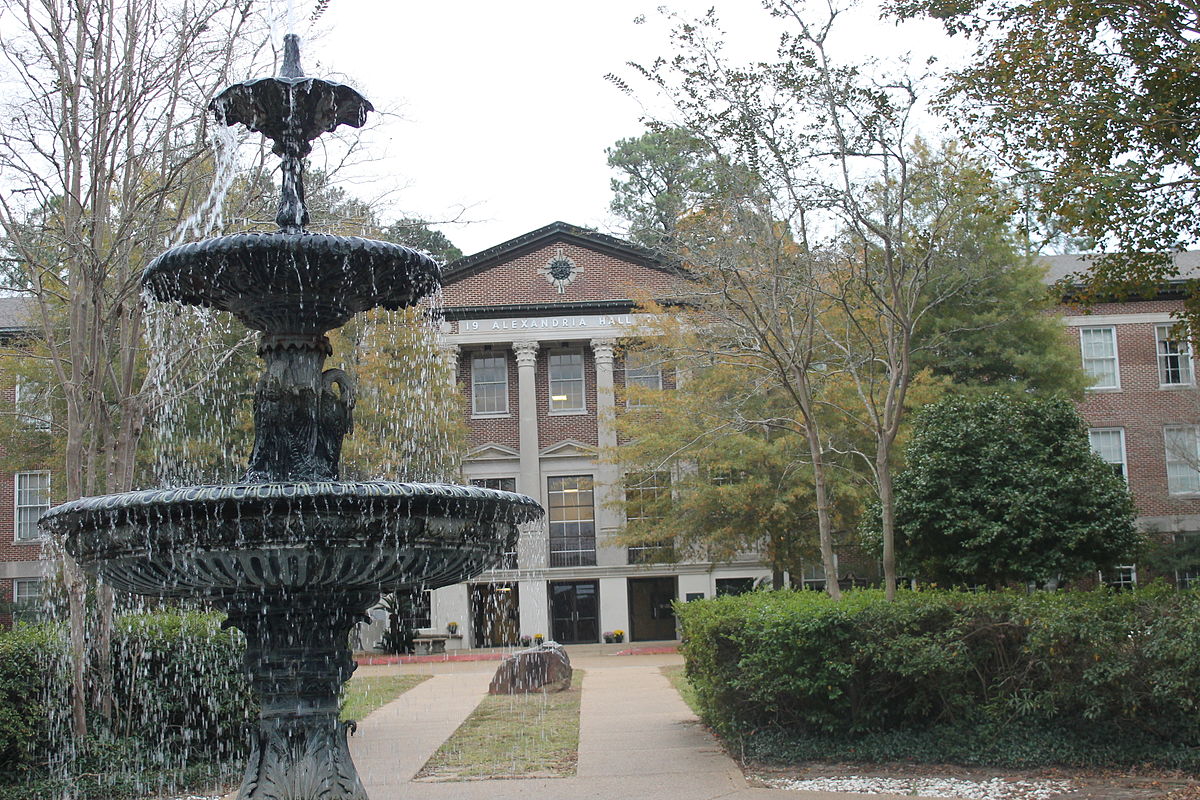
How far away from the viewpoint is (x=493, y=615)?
36.6m

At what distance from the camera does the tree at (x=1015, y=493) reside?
21391 millimetres

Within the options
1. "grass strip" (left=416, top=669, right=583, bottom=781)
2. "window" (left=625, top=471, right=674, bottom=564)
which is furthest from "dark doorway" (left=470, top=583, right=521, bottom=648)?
"grass strip" (left=416, top=669, right=583, bottom=781)

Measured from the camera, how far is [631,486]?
30.0 m

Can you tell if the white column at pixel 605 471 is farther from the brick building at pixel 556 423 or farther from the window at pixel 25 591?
the window at pixel 25 591

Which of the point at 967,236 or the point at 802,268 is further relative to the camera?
the point at 967,236

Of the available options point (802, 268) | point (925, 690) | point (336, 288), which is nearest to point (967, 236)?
point (802, 268)

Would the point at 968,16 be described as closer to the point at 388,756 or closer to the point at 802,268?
the point at 802,268

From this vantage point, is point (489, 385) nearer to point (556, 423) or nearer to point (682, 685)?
point (556, 423)

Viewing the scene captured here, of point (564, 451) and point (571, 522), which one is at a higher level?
point (564, 451)

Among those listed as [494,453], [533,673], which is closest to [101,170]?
[533,673]

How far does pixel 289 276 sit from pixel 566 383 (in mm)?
30569

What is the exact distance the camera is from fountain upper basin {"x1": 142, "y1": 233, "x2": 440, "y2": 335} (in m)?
7.30

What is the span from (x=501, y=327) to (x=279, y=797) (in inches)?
1202

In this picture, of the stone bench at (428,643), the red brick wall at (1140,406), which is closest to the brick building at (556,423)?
the stone bench at (428,643)
